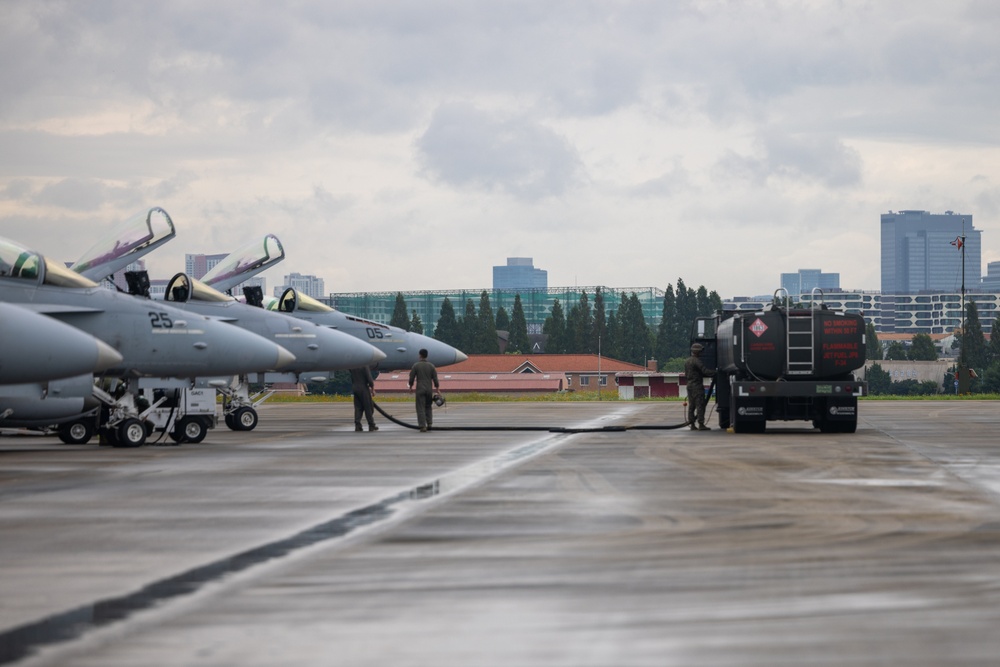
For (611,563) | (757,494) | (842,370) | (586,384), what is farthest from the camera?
(586,384)

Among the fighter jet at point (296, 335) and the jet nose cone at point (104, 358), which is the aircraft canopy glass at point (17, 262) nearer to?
the jet nose cone at point (104, 358)

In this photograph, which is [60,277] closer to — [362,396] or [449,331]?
[362,396]

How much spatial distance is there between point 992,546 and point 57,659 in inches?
248

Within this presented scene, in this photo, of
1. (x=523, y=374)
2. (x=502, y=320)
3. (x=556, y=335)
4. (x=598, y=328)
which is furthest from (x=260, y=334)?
(x=502, y=320)

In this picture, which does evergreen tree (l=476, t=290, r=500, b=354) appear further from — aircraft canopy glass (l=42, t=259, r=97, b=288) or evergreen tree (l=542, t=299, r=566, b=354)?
aircraft canopy glass (l=42, t=259, r=97, b=288)

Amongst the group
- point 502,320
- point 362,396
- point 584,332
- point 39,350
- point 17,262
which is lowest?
point 362,396

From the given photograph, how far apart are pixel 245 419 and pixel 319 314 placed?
4.67 m

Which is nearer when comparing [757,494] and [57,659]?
[57,659]

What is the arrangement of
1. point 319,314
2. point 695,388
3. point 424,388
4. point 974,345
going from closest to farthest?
1. point 424,388
2. point 695,388
3. point 319,314
4. point 974,345

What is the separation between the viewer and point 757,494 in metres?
13.7

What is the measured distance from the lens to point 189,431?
24.5 meters

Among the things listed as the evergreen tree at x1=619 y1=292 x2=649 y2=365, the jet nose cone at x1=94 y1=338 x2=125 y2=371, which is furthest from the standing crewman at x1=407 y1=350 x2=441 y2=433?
the evergreen tree at x1=619 y1=292 x2=649 y2=365

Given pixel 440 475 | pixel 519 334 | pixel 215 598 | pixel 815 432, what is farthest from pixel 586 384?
pixel 215 598

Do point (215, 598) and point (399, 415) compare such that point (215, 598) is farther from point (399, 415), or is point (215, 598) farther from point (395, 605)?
point (399, 415)
